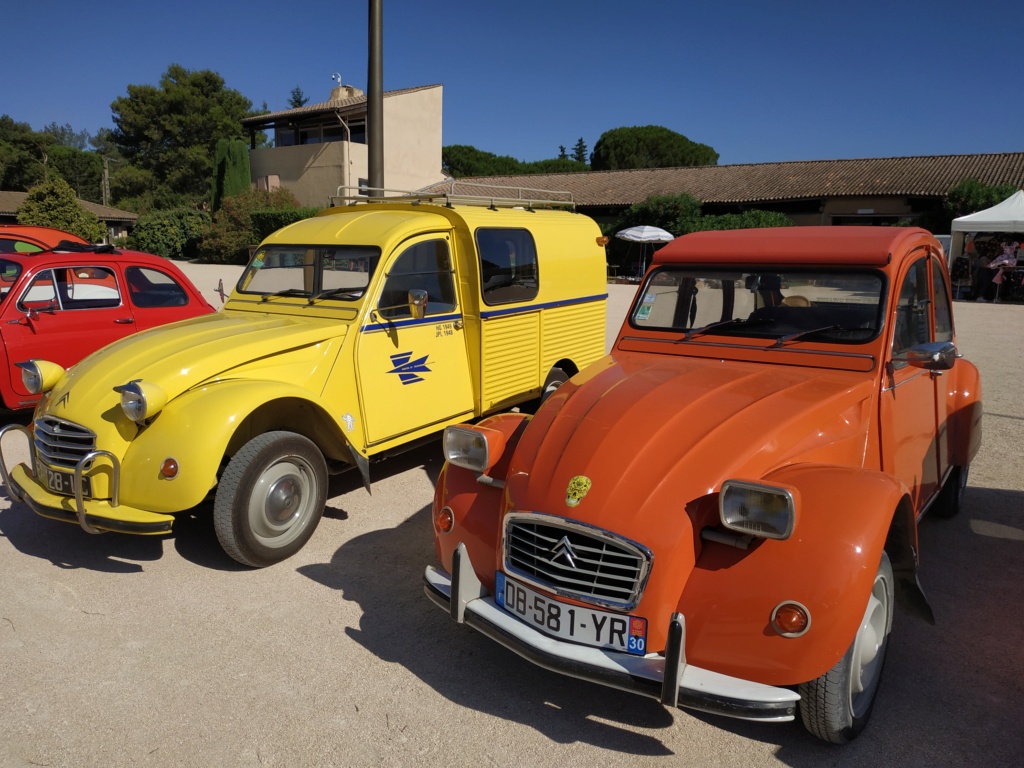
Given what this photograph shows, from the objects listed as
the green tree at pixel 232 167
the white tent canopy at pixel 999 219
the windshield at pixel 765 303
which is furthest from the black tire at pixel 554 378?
the green tree at pixel 232 167

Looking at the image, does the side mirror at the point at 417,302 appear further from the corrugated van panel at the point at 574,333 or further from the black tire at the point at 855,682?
the black tire at the point at 855,682

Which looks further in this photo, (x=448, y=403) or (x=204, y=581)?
(x=448, y=403)

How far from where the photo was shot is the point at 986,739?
2.92 meters

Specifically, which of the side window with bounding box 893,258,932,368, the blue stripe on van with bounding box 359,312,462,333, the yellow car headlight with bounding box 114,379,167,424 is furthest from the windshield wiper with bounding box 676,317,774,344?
the yellow car headlight with bounding box 114,379,167,424

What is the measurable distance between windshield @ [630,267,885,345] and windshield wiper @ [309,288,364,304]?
2.14m

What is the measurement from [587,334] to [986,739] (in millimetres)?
5232

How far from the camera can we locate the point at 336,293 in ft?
18.1

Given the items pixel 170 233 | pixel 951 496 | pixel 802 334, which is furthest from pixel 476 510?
pixel 170 233

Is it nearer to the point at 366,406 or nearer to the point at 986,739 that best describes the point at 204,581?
the point at 366,406

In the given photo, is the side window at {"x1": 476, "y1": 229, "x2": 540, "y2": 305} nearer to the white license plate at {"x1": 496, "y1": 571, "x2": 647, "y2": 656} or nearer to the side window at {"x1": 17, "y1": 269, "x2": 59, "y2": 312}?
the white license plate at {"x1": 496, "y1": 571, "x2": 647, "y2": 656}

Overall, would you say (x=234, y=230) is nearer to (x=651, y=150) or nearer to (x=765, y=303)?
(x=765, y=303)

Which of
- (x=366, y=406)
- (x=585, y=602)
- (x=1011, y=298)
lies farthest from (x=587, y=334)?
(x=1011, y=298)

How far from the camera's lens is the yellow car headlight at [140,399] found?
13.7ft

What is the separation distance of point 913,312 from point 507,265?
10.9 feet
